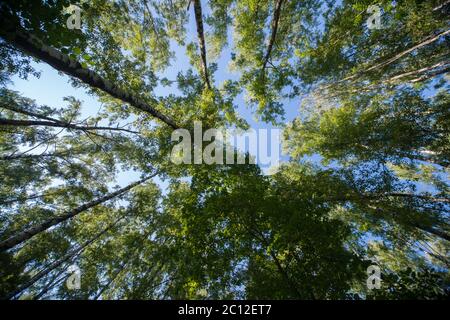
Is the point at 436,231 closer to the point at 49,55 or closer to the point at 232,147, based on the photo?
the point at 232,147

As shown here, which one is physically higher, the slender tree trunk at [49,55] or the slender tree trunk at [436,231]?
the slender tree trunk at [49,55]

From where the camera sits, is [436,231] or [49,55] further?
[436,231]

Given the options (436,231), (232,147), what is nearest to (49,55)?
(232,147)

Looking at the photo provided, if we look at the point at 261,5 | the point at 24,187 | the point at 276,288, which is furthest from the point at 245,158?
the point at 24,187

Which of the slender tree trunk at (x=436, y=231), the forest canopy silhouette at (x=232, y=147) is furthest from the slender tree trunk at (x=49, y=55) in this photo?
the slender tree trunk at (x=436, y=231)

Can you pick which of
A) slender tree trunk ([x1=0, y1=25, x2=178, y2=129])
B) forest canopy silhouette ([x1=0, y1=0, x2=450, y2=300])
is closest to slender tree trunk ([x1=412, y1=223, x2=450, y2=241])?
forest canopy silhouette ([x1=0, y1=0, x2=450, y2=300])

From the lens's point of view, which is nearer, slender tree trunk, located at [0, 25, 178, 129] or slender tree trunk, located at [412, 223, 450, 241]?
slender tree trunk, located at [0, 25, 178, 129]

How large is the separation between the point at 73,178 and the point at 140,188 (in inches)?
169

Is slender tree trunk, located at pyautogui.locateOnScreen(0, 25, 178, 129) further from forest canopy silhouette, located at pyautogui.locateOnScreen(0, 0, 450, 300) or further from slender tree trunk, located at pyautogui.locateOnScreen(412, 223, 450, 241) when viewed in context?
slender tree trunk, located at pyautogui.locateOnScreen(412, 223, 450, 241)

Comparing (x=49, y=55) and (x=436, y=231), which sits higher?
(x=49, y=55)

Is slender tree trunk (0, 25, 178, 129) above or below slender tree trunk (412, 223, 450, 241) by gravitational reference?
above

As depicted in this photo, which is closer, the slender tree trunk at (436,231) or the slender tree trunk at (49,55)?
the slender tree trunk at (49,55)

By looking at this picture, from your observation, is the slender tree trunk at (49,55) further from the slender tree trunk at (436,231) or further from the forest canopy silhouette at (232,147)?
the slender tree trunk at (436,231)
